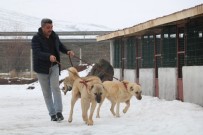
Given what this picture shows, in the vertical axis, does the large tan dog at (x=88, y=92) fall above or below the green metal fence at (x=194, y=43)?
below

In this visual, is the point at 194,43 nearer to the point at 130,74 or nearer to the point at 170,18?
the point at 170,18

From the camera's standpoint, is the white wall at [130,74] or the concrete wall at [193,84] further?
the white wall at [130,74]

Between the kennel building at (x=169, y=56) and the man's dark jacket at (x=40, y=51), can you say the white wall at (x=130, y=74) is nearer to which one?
the kennel building at (x=169, y=56)

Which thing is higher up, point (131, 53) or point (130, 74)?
point (131, 53)

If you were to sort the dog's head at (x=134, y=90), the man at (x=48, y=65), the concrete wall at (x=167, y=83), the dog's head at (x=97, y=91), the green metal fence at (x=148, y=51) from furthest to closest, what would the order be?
the green metal fence at (x=148, y=51), the concrete wall at (x=167, y=83), the dog's head at (x=134, y=90), the man at (x=48, y=65), the dog's head at (x=97, y=91)

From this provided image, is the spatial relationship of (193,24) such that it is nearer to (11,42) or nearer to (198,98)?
(198,98)

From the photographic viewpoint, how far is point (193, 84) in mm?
13734

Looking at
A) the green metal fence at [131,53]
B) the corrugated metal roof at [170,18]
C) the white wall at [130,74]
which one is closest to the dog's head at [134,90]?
the corrugated metal roof at [170,18]

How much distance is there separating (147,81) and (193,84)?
5022 millimetres

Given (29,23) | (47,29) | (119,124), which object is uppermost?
(29,23)

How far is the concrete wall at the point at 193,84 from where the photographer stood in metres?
13.2

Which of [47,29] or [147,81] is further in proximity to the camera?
[147,81]

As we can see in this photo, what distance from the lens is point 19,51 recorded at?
3628 centimetres

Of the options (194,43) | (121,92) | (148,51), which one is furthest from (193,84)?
(148,51)
